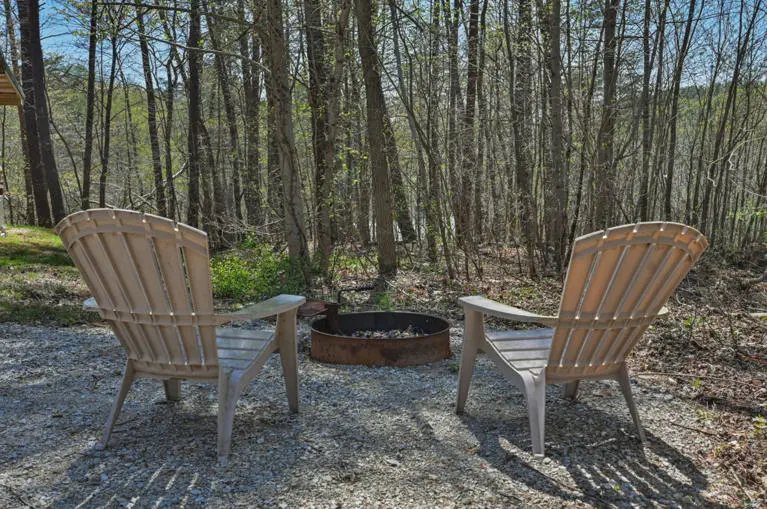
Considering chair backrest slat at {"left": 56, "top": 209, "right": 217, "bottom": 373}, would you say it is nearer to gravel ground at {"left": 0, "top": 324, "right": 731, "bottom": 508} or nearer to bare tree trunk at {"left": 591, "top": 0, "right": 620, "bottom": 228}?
gravel ground at {"left": 0, "top": 324, "right": 731, "bottom": 508}

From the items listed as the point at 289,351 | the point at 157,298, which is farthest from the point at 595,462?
the point at 157,298

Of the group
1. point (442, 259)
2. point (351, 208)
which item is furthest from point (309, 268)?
point (442, 259)

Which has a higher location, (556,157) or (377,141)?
(377,141)

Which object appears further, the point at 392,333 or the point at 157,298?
the point at 392,333

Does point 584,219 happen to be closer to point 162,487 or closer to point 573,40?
point 573,40

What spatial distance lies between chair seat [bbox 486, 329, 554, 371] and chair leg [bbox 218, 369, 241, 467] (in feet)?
4.05

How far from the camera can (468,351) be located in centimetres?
313

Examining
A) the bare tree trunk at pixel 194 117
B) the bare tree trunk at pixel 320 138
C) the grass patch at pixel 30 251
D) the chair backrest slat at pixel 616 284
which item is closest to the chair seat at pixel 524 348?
the chair backrest slat at pixel 616 284

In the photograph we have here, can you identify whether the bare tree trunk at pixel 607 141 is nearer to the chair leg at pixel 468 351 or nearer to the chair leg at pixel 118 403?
the chair leg at pixel 468 351

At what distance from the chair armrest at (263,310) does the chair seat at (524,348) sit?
3.27 feet

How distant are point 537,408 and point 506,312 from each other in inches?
16.7

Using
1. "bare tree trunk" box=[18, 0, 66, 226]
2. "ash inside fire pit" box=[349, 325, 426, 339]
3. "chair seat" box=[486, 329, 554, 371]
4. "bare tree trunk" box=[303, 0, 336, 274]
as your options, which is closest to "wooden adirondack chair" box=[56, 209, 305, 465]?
"chair seat" box=[486, 329, 554, 371]

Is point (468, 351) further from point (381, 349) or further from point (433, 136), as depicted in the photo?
point (433, 136)

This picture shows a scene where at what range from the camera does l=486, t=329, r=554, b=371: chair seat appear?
283 centimetres
